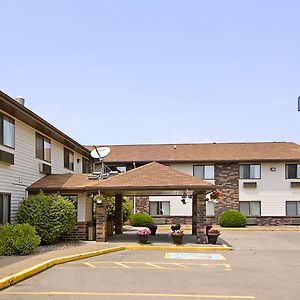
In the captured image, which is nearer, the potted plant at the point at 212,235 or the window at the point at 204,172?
the potted plant at the point at 212,235

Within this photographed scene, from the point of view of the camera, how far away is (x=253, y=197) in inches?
1535

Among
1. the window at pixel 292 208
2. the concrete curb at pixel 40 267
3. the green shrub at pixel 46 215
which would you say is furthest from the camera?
the window at pixel 292 208

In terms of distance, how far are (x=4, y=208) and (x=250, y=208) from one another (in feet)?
77.7

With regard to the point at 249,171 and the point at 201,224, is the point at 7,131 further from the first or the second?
the point at 249,171

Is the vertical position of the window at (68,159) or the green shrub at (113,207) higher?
the window at (68,159)

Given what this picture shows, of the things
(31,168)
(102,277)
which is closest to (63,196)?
(31,168)

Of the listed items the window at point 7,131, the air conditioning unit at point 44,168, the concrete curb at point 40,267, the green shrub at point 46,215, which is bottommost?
the concrete curb at point 40,267

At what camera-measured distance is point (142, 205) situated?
39938 mm

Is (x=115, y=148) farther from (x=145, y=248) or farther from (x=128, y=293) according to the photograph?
(x=128, y=293)

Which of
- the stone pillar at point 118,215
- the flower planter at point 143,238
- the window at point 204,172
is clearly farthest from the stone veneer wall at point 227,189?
the flower planter at point 143,238

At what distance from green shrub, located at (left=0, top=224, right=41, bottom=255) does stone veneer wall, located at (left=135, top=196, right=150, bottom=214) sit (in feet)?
75.5

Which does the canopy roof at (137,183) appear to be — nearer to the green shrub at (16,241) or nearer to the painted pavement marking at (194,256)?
the painted pavement marking at (194,256)

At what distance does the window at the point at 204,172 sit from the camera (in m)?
39.4

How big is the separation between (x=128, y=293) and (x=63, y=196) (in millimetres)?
12258
